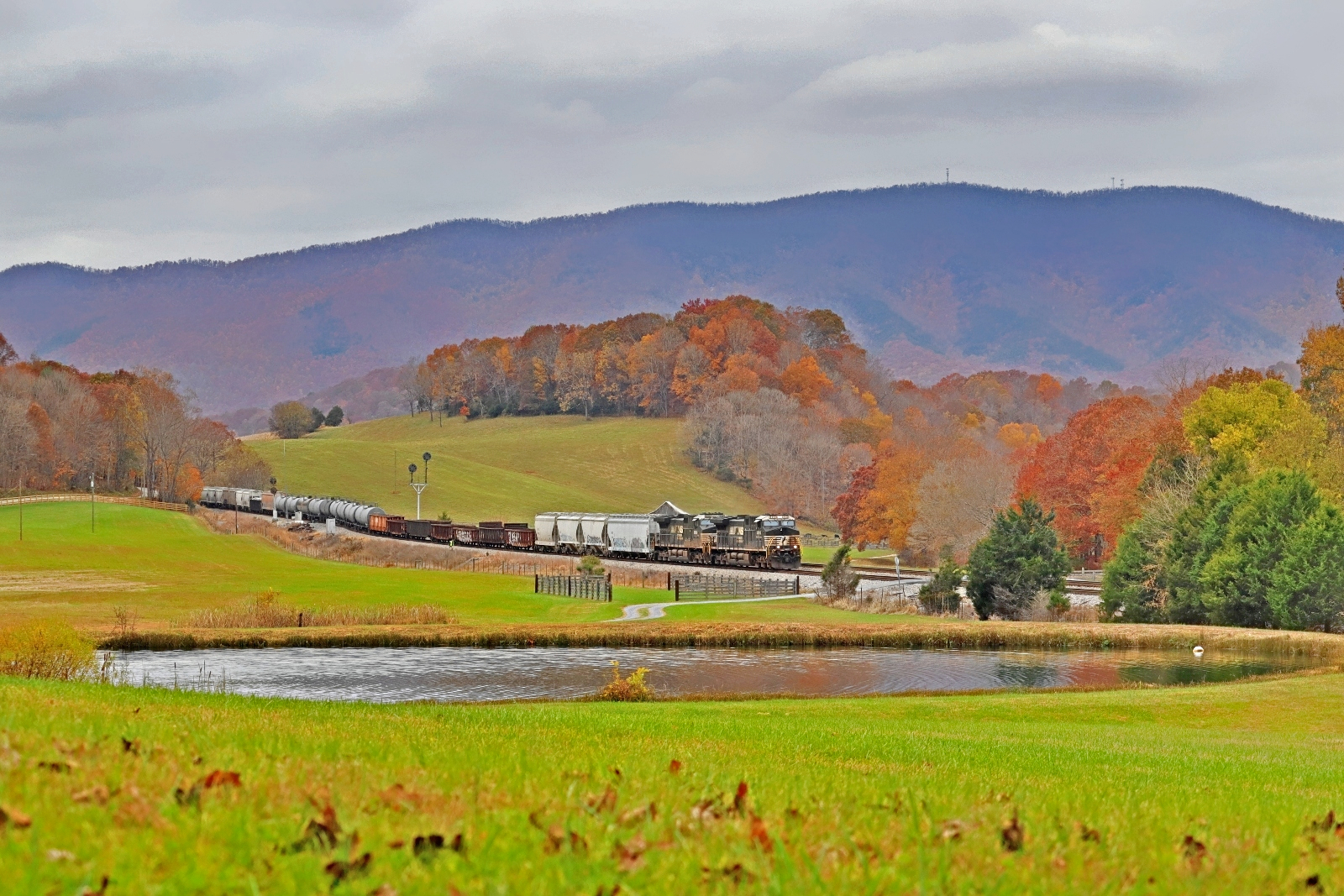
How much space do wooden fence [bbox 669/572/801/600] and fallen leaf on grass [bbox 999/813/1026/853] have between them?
6429cm

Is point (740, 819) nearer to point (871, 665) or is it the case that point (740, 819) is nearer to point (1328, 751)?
point (1328, 751)

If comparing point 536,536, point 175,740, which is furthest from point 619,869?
point 536,536

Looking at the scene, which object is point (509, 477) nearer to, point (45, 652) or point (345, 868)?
point (45, 652)

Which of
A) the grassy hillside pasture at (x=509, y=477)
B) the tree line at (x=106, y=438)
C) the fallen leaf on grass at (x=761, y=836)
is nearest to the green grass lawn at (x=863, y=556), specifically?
the grassy hillside pasture at (x=509, y=477)

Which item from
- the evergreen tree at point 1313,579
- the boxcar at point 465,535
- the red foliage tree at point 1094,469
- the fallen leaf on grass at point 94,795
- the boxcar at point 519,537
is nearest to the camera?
the fallen leaf on grass at point 94,795

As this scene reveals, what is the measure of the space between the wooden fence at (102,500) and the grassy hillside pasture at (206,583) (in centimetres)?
996

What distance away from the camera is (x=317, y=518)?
13225 centimetres

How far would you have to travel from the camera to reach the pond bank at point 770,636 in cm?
5175

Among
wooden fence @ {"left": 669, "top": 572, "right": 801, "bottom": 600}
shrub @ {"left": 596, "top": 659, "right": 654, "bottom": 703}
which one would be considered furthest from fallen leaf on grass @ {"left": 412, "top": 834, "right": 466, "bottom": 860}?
wooden fence @ {"left": 669, "top": 572, "right": 801, "bottom": 600}

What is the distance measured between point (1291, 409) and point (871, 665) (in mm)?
36939

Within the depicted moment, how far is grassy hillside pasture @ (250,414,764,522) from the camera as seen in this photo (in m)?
157

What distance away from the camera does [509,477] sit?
174 meters

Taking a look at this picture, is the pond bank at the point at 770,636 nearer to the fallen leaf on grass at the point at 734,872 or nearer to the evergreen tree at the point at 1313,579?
the evergreen tree at the point at 1313,579

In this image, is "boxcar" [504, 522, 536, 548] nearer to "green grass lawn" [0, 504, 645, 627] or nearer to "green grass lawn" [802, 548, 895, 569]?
"green grass lawn" [0, 504, 645, 627]
